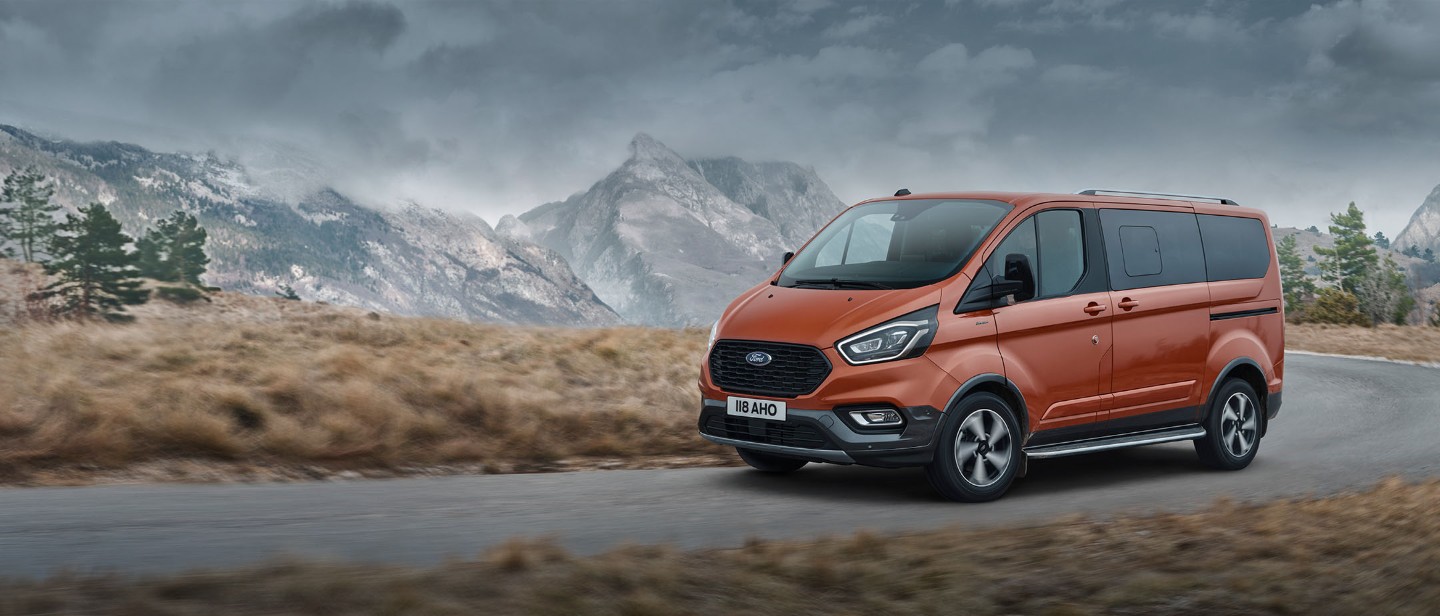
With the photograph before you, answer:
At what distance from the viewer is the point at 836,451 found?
7789mm

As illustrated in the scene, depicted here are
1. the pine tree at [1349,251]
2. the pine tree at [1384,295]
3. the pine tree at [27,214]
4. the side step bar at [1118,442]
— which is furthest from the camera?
the pine tree at [1349,251]

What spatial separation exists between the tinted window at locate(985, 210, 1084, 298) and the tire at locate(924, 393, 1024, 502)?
38.7 inches

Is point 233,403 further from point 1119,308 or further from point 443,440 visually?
point 1119,308

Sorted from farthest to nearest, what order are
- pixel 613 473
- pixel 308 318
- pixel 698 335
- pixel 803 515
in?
pixel 698 335
pixel 308 318
pixel 613 473
pixel 803 515

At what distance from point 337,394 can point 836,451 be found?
14.1 feet

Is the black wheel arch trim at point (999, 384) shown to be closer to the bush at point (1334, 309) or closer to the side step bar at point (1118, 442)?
the side step bar at point (1118, 442)

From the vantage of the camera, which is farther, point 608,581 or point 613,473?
point 613,473

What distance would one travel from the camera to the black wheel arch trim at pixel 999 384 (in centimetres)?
786

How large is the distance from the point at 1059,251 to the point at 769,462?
2660mm

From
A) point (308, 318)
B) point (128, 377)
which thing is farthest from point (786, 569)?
point (308, 318)

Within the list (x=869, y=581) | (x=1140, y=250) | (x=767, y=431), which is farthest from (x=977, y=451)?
(x=869, y=581)

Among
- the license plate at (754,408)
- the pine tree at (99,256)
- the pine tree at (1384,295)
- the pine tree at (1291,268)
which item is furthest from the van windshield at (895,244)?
the pine tree at (1291,268)

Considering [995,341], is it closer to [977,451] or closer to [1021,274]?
[1021,274]

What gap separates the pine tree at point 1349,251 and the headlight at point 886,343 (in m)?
118
